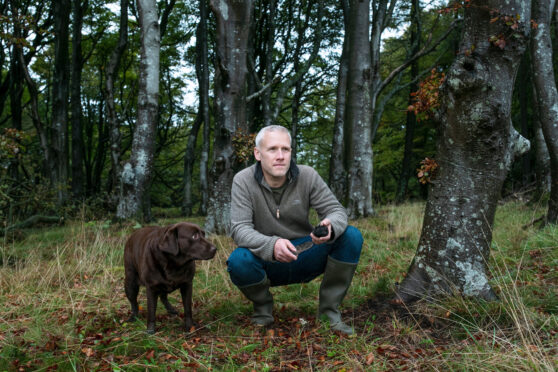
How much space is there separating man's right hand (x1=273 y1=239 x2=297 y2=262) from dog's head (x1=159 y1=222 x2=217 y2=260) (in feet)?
1.78

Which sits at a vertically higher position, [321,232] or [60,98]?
[60,98]

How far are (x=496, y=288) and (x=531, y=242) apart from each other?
1.70m

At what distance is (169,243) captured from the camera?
3.06 meters

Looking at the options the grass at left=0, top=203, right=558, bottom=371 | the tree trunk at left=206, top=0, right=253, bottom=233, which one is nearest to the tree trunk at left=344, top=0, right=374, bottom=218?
the tree trunk at left=206, top=0, right=253, bottom=233

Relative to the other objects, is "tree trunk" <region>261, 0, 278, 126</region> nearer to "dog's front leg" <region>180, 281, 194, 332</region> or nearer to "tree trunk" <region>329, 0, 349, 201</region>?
"tree trunk" <region>329, 0, 349, 201</region>

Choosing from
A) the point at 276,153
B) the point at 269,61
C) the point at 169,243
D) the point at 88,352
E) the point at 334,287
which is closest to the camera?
the point at 88,352

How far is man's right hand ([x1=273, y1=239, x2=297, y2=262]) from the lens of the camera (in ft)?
9.55

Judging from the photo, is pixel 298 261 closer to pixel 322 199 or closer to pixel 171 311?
pixel 322 199

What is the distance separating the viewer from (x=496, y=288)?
3721 millimetres

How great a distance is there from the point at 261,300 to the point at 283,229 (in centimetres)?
66

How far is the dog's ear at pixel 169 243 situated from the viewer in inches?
120

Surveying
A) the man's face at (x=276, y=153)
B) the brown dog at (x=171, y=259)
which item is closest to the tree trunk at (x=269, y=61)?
the man's face at (x=276, y=153)

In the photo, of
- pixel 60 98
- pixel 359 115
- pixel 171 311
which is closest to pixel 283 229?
pixel 171 311

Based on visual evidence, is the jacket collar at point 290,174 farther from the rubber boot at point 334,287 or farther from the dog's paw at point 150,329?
the dog's paw at point 150,329
